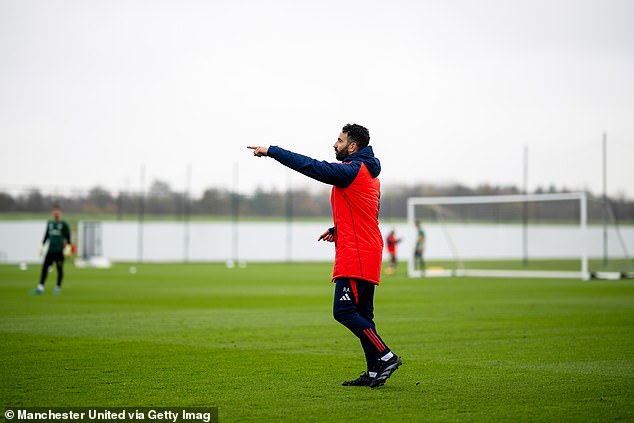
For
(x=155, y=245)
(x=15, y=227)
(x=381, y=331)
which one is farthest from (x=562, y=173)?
(x=381, y=331)

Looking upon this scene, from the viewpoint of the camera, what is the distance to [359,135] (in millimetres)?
8367

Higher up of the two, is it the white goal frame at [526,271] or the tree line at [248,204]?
the tree line at [248,204]

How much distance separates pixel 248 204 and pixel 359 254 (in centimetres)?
4929

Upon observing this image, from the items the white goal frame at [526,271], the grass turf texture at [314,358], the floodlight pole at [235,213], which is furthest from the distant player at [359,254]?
the floodlight pole at [235,213]

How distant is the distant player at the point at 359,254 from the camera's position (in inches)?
316

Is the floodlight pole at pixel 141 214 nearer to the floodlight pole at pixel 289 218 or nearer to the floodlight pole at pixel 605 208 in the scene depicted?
the floodlight pole at pixel 289 218

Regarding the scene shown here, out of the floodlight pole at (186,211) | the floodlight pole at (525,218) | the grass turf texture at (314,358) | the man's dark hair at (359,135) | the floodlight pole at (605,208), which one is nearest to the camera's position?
the grass turf texture at (314,358)

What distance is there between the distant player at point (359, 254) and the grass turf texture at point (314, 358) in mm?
312

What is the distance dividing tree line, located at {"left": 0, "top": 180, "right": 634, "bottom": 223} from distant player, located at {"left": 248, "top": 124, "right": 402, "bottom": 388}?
132ft

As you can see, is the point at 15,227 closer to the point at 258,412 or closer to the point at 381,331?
the point at 381,331

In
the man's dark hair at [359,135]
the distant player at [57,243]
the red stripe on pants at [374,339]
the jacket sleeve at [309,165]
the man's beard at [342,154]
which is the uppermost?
the man's dark hair at [359,135]

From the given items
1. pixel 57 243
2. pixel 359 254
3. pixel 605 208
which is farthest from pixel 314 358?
pixel 605 208

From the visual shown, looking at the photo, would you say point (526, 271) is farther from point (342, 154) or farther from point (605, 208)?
point (342, 154)

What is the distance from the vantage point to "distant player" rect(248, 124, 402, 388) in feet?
26.4
